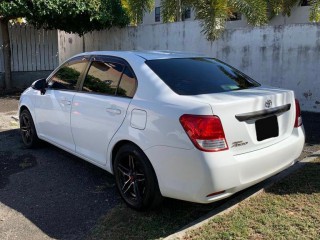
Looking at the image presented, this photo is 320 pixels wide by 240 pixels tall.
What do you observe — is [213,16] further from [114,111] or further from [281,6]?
[114,111]

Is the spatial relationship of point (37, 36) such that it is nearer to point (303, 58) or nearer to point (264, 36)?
point (264, 36)

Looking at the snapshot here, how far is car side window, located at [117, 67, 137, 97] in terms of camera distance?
3.88 m

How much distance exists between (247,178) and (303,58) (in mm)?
5741

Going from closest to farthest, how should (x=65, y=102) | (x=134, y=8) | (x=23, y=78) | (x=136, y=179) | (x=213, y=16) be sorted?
(x=136, y=179) < (x=65, y=102) < (x=213, y=16) < (x=23, y=78) < (x=134, y=8)

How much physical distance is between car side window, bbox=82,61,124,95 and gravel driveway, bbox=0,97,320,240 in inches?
45.1

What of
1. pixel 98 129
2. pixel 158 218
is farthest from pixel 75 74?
pixel 158 218

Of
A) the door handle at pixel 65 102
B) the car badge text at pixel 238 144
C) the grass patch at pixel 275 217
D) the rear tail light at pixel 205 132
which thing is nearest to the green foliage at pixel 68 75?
the door handle at pixel 65 102

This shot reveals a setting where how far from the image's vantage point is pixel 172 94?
3.54 metres

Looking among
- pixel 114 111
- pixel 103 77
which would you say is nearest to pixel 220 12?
pixel 103 77

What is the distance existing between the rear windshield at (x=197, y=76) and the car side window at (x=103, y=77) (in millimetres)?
405

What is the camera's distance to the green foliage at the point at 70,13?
33.4 feet

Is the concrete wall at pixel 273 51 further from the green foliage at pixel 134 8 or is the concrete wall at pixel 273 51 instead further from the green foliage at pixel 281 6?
the green foliage at pixel 281 6

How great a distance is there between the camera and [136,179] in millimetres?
3775

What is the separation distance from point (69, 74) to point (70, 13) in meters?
6.37
